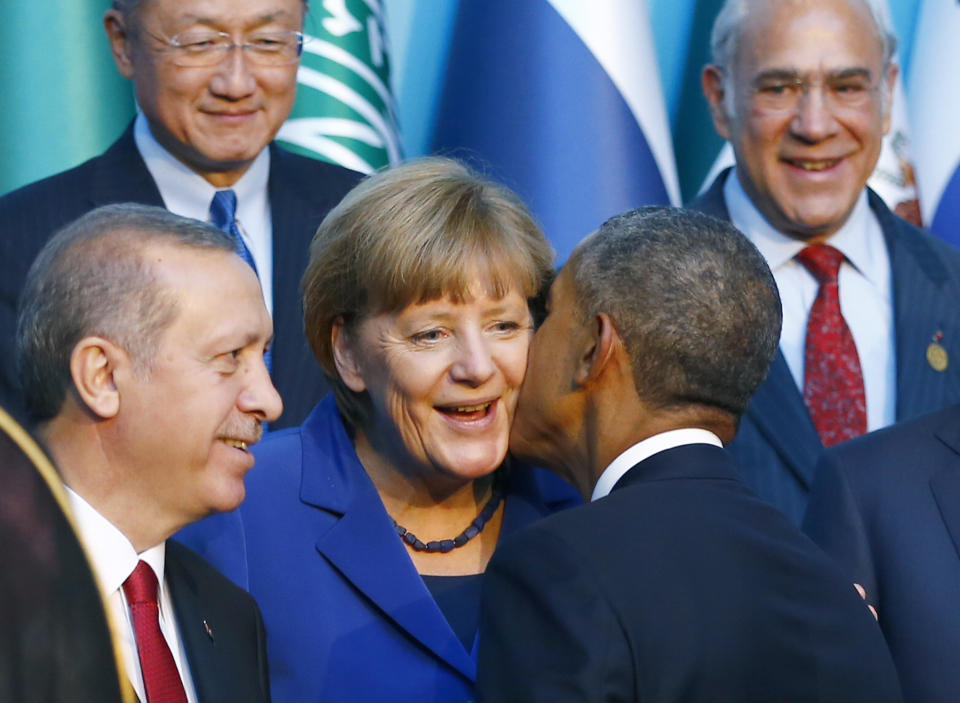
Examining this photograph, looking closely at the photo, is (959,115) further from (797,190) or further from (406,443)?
(406,443)

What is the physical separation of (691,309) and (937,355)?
5.40ft

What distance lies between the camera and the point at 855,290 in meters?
3.66

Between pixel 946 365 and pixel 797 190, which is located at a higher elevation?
pixel 797 190

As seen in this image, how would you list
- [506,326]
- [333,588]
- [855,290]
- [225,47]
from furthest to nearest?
[855,290] → [225,47] → [506,326] → [333,588]

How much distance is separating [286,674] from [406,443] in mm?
485

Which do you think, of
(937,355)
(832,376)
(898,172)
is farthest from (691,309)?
(898,172)

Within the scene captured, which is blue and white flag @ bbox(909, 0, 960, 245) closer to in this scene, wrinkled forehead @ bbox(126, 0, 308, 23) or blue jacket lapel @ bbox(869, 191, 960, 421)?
blue jacket lapel @ bbox(869, 191, 960, 421)

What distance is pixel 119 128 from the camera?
421 centimetres

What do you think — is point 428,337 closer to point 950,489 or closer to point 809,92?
point 950,489

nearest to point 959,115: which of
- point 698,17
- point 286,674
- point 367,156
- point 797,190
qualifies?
point 698,17

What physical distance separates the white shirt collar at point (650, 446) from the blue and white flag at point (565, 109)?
213 centimetres

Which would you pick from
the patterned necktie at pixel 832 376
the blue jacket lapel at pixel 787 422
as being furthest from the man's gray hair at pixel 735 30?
the blue jacket lapel at pixel 787 422

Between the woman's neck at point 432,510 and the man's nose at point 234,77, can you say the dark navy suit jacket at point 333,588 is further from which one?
the man's nose at point 234,77

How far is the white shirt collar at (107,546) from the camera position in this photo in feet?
6.58
